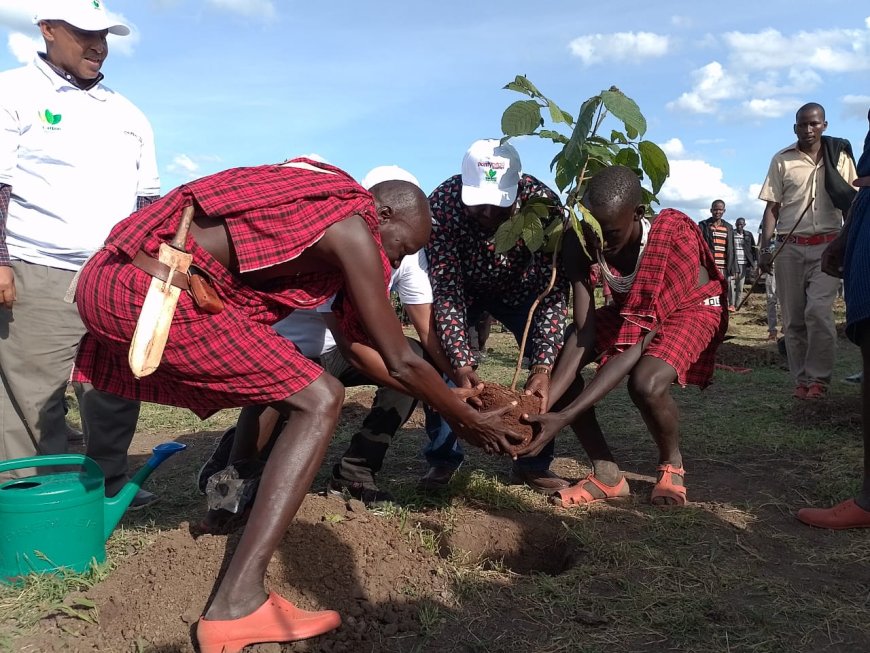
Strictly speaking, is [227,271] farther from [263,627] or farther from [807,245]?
[807,245]

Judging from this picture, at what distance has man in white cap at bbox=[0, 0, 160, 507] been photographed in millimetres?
2918

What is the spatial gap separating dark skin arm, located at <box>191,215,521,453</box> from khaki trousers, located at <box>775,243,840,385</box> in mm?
4047

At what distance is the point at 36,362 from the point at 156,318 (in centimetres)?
140

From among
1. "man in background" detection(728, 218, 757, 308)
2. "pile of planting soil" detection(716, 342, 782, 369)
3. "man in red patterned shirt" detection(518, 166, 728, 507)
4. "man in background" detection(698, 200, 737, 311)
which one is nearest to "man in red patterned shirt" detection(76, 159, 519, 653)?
"man in red patterned shirt" detection(518, 166, 728, 507)

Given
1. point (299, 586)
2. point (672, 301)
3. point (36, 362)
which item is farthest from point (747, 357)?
point (36, 362)

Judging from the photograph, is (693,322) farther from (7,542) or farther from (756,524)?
(7,542)

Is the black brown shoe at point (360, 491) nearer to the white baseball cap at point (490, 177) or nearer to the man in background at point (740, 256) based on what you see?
the white baseball cap at point (490, 177)

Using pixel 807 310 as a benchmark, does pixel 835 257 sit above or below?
above

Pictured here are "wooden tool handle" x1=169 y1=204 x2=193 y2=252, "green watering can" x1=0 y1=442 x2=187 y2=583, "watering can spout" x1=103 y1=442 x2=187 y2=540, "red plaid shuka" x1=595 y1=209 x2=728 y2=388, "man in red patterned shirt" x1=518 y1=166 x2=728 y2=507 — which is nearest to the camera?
"wooden tool handle" x1=169 y1=204 x2=193 y2=252

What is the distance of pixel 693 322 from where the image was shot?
332cm

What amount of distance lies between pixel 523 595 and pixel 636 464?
5.91ft

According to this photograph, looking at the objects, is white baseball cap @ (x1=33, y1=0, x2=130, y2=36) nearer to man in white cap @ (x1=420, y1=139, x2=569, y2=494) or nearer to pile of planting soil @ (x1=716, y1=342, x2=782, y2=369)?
man in white cap @ (x1=420, y1=139, x2=569, y2=494)

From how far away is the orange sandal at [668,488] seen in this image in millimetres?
3248

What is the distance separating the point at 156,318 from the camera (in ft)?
6.35
